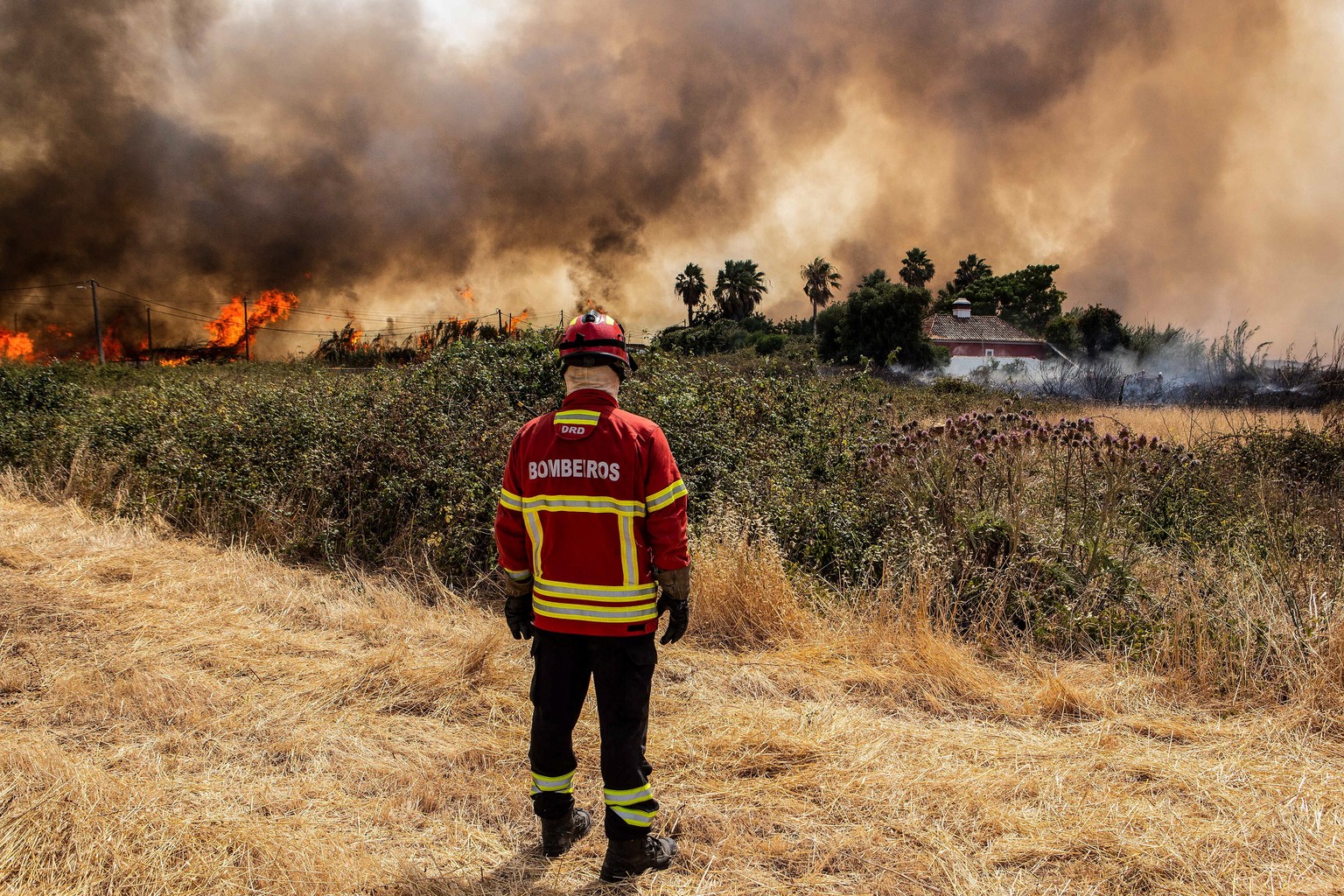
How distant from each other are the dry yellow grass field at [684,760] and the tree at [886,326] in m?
34.0

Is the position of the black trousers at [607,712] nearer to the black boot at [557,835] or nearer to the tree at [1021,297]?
the black boot at [557,835]

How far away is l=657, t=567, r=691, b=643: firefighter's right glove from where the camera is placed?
2697 millimetres

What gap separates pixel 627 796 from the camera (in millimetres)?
2697

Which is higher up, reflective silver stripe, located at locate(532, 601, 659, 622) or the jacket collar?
the jacket collar

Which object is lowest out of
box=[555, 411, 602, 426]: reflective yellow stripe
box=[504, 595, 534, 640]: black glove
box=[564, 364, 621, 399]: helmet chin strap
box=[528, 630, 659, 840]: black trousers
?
box=[528, 630, 659, 840]: black trousers

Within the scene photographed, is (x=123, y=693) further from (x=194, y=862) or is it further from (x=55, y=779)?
(x=194, y=862)

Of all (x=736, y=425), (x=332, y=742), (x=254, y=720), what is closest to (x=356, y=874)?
(x=332, y=742)

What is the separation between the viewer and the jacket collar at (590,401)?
2727mm

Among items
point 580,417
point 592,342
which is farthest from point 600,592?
point 592,342

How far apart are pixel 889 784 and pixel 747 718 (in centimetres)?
Result: 83

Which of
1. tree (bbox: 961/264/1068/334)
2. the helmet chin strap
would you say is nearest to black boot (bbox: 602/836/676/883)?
the helmet chin strap

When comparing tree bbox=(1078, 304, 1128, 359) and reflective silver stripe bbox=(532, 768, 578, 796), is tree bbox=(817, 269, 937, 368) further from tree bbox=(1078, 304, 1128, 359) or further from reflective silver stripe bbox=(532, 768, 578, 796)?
reflective silver stripe bbox=(532, 768, 578, 796)

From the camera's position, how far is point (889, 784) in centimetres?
333

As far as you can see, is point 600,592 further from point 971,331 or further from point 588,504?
point 971,331
